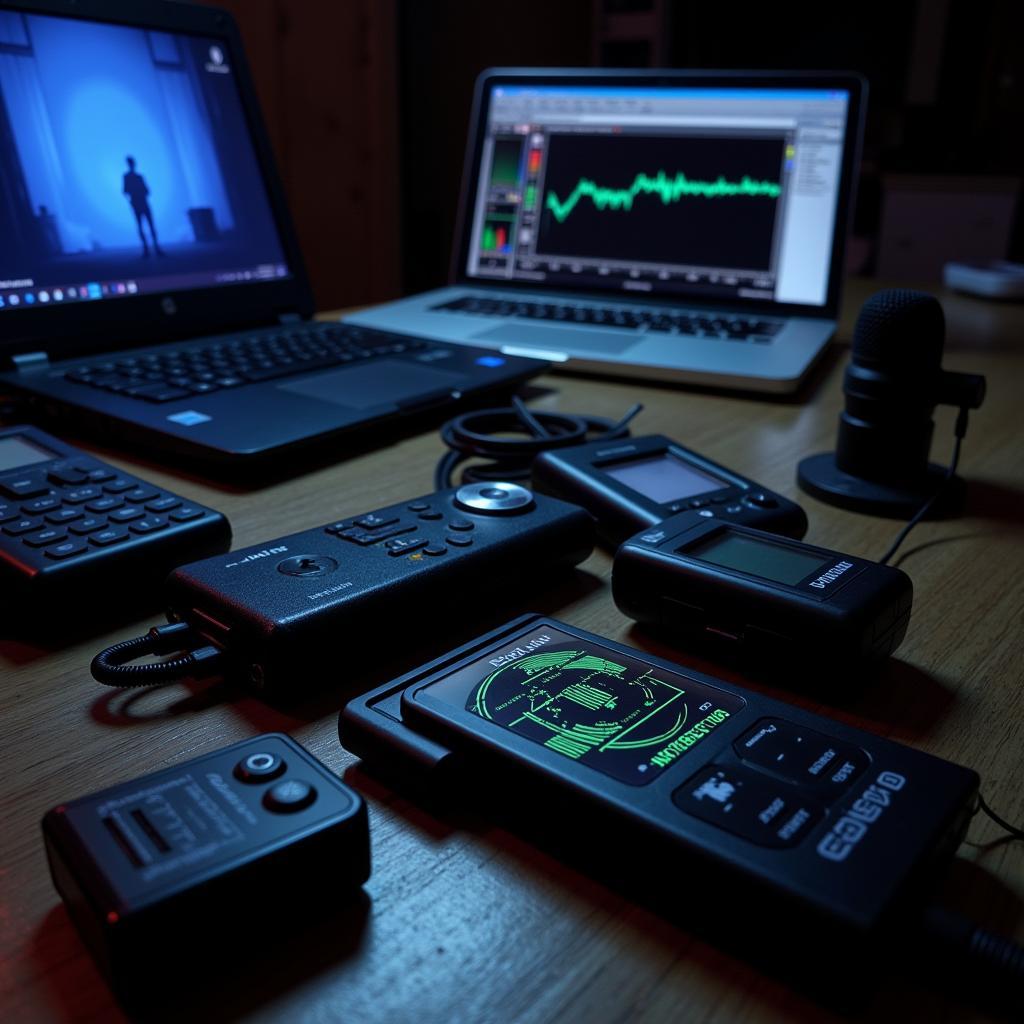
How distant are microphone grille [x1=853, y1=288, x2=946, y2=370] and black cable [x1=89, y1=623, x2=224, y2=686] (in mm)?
432

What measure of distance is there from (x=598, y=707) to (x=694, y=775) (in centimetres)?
5

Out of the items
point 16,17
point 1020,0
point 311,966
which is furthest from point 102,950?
point 1020,0

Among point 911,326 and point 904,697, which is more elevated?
point 911,326

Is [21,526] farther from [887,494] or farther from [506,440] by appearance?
[887,494]

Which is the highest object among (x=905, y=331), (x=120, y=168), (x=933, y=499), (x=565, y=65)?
(x=565, y=65)

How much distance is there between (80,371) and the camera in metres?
0.74

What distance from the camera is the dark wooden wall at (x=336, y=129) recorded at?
Result: 7.25ft

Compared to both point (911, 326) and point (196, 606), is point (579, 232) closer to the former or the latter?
point (911, 326)

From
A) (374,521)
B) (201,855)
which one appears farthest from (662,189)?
(201,855)

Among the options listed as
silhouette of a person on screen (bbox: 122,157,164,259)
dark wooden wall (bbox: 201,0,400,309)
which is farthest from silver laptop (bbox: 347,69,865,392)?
dark wooden wall (bbox: 201,0,400,309)

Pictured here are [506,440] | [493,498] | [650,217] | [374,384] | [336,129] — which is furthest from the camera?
[336,129]

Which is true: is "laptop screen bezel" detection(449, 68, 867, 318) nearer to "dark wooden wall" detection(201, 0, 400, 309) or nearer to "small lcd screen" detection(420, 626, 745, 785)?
"small lcd screen" detection(420, 626, 745, 785)

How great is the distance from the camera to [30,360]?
0.75 metres

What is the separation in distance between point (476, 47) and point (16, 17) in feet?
8.05
